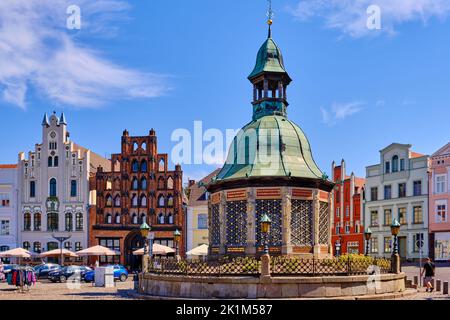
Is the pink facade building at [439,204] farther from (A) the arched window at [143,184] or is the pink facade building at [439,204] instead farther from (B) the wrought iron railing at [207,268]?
(B) the wrought iron railing at [207,268]

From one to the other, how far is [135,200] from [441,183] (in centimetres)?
2883

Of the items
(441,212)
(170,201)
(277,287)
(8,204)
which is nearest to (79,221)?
(8,204)

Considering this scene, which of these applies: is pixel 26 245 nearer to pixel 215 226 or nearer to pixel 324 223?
pixel 215 226

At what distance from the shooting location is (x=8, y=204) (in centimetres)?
6319

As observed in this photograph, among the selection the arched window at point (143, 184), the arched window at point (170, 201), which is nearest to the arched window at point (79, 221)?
the arched window at point (143, 184)

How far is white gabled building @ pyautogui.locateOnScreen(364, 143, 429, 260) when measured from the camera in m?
57.5

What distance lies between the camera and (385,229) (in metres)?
61.6

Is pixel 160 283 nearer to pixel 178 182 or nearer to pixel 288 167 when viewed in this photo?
pixel 288 167

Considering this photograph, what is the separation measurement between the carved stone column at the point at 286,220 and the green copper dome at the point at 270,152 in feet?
3.34

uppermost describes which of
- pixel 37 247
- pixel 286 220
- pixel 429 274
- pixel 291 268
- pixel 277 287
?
pixel 286 220

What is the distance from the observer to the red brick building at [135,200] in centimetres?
6141

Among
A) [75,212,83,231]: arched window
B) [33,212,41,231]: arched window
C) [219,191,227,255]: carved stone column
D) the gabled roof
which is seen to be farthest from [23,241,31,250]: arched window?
the gabled roof

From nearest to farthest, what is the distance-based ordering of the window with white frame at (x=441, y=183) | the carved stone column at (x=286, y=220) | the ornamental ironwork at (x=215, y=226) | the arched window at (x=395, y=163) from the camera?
the carved stone column at (x=286, y=220), the ornamental ironwork at (x=215, y=226), the window with white frame at (x=441, y=183), the arched window at (x=395, y=163)
